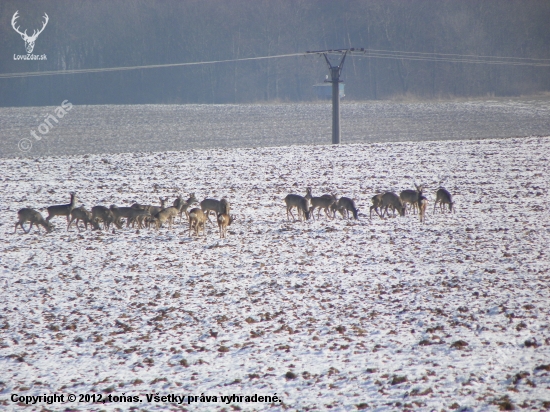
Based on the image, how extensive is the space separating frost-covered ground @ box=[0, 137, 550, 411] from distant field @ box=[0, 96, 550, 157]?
20023mm

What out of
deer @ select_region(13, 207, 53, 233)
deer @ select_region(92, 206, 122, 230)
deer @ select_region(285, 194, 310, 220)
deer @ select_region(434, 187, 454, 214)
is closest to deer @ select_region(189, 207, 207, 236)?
deer @ select_region(92, 206, 122, 230)

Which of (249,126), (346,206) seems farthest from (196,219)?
(249,126)

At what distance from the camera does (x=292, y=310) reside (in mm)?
9047

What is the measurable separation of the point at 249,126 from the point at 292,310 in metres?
40.1

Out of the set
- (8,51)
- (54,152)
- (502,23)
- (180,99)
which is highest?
(502,23)

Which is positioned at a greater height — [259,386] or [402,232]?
[402,232]

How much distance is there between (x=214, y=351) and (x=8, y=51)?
9702 centimetres

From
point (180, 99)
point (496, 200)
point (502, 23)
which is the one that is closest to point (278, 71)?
point (180, 99)

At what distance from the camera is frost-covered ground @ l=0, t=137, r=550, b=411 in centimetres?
666

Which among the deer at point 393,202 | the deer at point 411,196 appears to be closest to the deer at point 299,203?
the deer at point 393,202

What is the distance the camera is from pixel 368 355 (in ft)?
24.3

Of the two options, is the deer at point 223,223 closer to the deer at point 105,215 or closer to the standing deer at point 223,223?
the standing deer at point 223,223

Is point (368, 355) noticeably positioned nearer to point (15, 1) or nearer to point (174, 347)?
point (174, 347)

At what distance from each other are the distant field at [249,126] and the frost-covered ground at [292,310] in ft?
65.7
